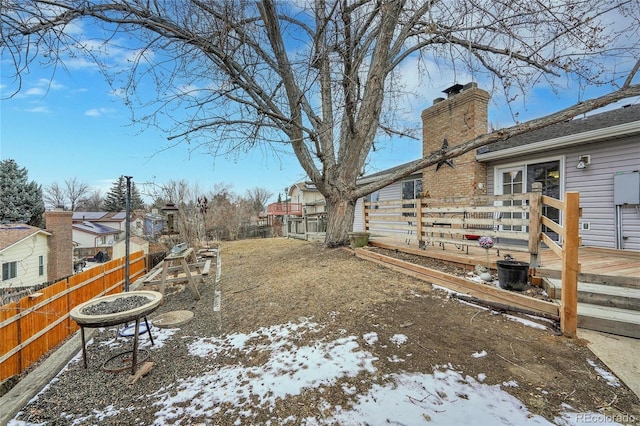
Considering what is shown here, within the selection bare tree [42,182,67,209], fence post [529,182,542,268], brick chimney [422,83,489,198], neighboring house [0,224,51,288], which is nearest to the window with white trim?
neighboring house [0,224,51,288]

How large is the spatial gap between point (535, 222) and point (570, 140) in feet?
11.3

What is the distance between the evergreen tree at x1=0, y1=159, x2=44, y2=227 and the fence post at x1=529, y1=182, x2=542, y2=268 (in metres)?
26.9

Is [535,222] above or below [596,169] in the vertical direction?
below

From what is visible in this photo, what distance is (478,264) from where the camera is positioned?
4.56m

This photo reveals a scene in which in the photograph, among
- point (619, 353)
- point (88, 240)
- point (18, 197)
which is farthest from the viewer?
point (88, 240)

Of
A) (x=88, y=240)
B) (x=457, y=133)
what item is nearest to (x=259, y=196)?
(x=88, y=240)

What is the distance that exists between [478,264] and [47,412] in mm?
5357

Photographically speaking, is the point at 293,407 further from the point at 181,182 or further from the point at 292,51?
the point at 181,182

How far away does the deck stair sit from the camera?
2804mm

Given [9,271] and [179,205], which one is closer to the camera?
[179,205]

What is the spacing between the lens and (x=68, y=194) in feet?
128

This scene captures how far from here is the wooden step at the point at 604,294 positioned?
3084mm
